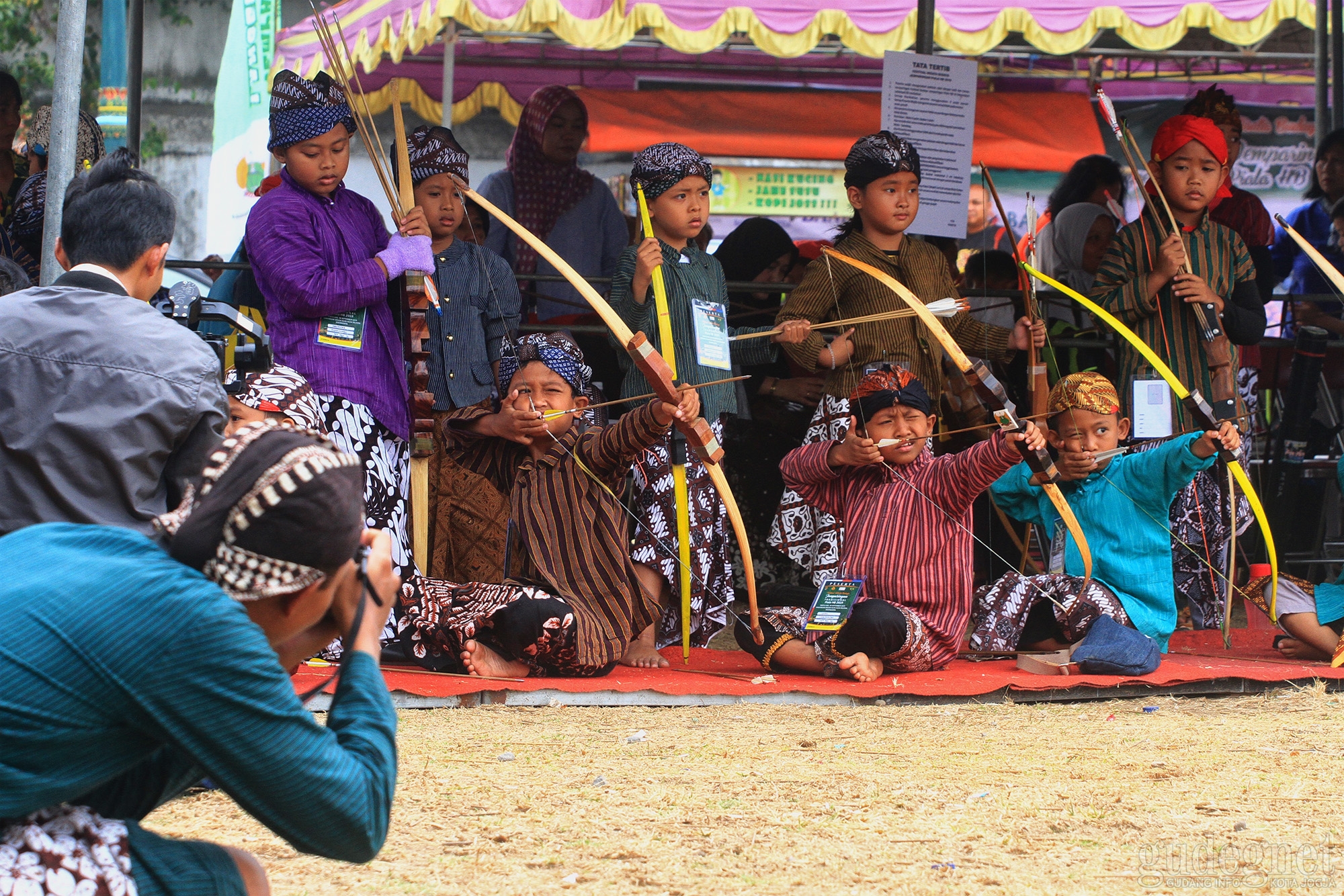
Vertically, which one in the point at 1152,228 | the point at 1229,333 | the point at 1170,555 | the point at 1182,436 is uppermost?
the point at 1152,228

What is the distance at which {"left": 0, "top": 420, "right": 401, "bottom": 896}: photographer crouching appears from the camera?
54.9 inches

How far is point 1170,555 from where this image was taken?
15.1ft

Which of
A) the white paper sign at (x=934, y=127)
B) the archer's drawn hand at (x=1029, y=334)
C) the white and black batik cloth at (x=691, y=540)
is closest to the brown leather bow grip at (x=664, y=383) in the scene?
the white and black batik cloth at (x=691, y=540)

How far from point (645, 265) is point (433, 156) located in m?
0.92

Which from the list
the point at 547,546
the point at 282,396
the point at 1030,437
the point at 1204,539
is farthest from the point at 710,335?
the point at 1204,539

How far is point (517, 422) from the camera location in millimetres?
4230

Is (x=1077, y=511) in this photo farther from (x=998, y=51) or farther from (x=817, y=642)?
(x=998, y=51)

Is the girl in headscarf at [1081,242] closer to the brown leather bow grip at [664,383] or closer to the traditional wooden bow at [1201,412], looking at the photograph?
the traditional wooden bow at [1201,412]

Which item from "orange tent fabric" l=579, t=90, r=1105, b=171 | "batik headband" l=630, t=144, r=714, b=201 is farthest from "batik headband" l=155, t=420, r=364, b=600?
"orange tent fabric" l=579, t=90, r=1105, b=171

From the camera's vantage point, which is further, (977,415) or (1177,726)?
(977,415)

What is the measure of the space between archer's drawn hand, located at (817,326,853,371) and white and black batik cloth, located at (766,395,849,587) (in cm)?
14

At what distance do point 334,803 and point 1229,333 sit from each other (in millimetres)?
4368

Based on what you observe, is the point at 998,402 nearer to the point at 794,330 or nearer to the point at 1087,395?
the point at 1087,395

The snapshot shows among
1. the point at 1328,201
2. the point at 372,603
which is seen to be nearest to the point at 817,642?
the point at 372,603
